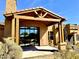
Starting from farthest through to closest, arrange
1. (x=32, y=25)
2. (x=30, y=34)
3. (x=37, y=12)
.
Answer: (x=30, y=34)
(x=32, y=25)
(x=37, y=12)

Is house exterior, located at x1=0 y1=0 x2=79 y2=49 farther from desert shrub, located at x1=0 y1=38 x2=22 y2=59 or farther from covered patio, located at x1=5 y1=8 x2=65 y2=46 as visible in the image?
desert shrub, located at x1=0 y1=38 x2=22 y2=59

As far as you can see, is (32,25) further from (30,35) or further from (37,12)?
(37,12)

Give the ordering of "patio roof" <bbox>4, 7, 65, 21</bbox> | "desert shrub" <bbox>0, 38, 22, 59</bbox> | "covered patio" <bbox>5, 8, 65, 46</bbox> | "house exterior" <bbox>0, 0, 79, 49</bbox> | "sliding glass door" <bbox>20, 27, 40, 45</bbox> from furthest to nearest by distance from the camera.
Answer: "sliding glass door" <bbox>20, 27, 40, 45</bbox> → "patio roof" <bbox>4, 7, 65, 21</bbox> → "house exterior" <bbox>0, 0, 79, 49</bbox> → "covered patio" <bbox>5, 8, 65, 46</bbox> → "desert shrub" <bbox>0, 38, 22, 59</bbox>

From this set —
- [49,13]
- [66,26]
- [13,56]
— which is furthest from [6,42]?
[66,26]

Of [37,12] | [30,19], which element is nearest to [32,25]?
[37,12]

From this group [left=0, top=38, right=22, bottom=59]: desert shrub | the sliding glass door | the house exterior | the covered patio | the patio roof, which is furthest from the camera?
the sliding glass door

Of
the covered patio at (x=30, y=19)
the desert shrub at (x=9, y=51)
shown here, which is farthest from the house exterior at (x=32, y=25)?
the desert shrub at (x=9, y=51)

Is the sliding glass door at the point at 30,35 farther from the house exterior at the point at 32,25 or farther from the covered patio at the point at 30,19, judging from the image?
the covered patio at the point at 30,19

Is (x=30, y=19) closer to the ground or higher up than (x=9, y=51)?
higher up

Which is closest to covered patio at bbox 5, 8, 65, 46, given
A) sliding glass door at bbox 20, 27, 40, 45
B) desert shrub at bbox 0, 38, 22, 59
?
sliding glass door at bbox 20, 27, 40, 45

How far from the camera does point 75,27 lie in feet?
98.9

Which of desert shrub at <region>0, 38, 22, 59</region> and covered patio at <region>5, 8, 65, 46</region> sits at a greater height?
covered patio at <region>5, 8, 65, 46</region>

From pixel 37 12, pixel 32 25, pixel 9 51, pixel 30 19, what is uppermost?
pixel 37 12

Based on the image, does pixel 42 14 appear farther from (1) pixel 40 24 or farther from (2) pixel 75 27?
(2) pixel 75 27
